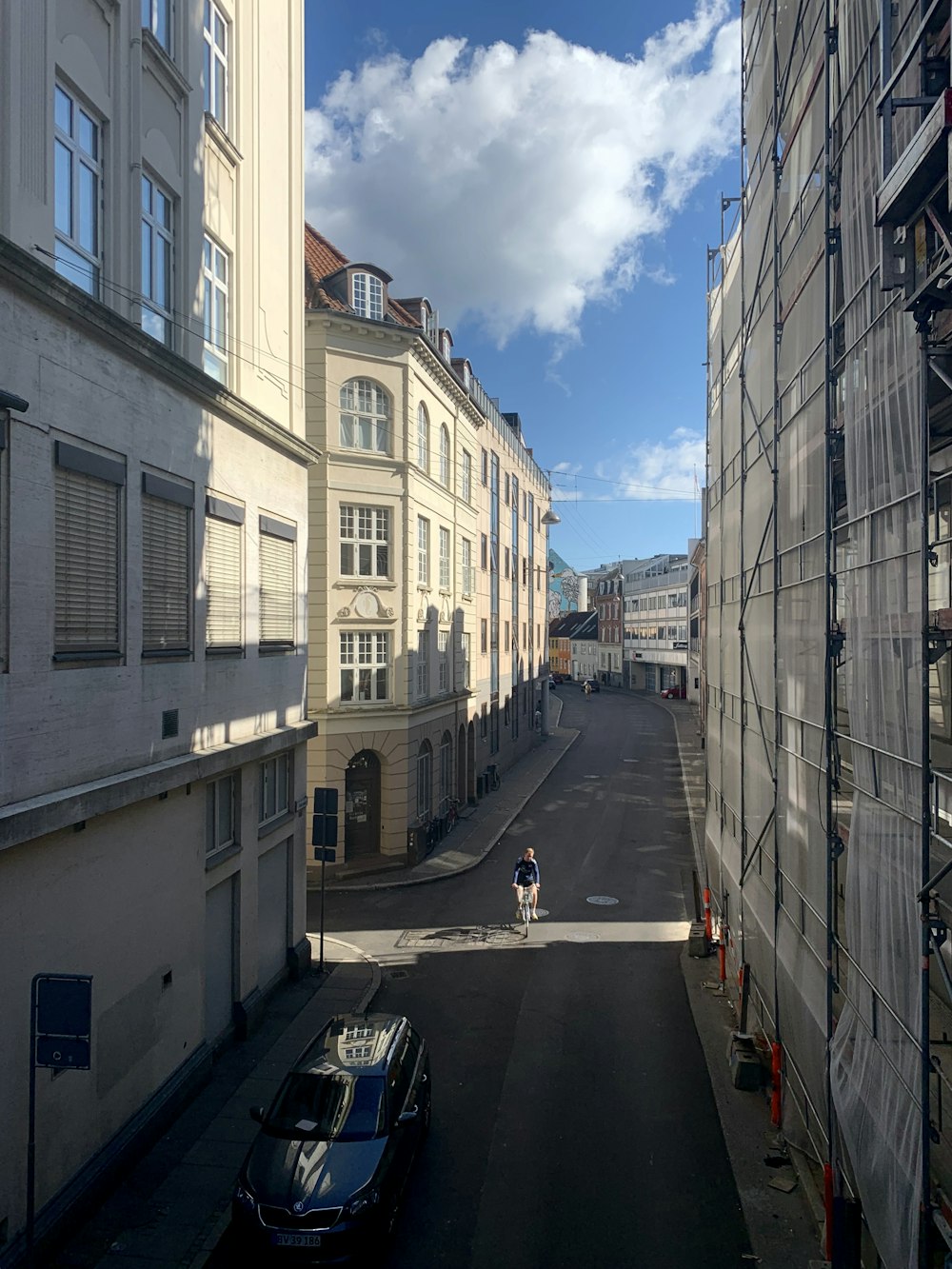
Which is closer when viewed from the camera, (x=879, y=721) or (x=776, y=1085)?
(x=879, y=721)

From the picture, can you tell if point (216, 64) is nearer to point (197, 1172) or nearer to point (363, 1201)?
point (197, 1172)

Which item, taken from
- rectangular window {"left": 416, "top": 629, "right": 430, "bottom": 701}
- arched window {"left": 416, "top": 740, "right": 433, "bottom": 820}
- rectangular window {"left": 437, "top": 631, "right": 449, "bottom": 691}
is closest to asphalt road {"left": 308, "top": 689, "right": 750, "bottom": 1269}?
arched window {"left": 416, "top": 740, "right": 433, "bottom": 820}

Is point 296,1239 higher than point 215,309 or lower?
lower

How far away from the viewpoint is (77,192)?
972 centimetres

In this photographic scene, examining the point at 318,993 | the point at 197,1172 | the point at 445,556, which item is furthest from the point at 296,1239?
the point at 445,556

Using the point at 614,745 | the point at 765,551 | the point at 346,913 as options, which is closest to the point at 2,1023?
the point at 765,551

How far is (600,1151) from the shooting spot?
1018 cm

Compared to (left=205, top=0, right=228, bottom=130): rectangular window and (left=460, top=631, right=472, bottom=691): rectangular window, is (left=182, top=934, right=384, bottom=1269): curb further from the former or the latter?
(left=460, top=631, right=472, bottom=691): rectangular window

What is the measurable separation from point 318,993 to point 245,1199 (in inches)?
278

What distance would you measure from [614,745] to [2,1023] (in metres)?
45.8

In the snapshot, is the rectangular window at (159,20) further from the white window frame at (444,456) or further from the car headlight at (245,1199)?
the white window frame at (444,456)

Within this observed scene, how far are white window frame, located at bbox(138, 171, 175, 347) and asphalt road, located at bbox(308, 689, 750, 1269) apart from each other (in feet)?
33.9

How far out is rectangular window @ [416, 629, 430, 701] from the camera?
25.3 m

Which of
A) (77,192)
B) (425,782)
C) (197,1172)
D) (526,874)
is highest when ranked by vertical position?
(77,192)
